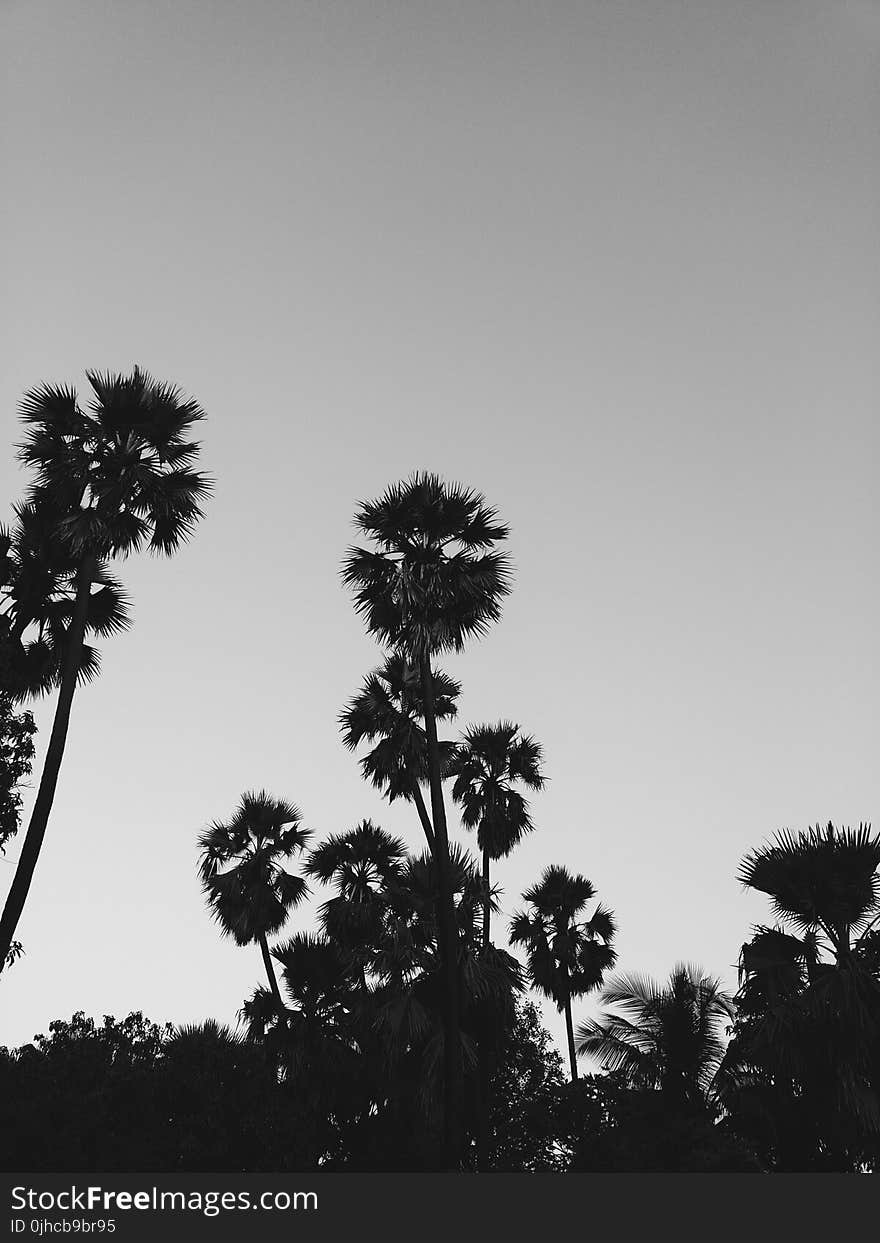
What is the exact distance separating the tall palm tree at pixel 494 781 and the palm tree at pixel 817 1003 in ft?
36.5

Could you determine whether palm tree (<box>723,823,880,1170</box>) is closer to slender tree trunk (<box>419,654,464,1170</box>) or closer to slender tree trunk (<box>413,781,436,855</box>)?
Answer: slender tree trunk (<box>419,654,464,1170</box>)

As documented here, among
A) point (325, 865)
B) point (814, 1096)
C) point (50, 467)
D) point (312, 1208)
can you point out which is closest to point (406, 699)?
point (325, 865)

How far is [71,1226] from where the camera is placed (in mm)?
8594

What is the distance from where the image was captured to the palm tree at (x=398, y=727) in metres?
23.6

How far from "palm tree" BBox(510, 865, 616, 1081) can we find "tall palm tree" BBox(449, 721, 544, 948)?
643 centimetres

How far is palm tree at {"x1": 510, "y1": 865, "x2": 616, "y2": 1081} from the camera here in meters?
32.4

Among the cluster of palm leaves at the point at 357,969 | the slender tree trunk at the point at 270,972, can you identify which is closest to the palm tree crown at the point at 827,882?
the cluster of palm leaves at the point at 357,969

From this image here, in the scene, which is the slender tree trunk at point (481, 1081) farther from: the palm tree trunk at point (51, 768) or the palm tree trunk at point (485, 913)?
the palm tree trunk at point (51, 768)

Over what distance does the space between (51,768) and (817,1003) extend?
11.2 meters

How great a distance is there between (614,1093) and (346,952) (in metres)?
7.00

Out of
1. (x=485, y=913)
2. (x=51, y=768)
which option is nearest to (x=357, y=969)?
(x=485, y=913)

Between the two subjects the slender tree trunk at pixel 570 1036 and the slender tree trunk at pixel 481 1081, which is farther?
the slender tree trunk at pixel 570 1036

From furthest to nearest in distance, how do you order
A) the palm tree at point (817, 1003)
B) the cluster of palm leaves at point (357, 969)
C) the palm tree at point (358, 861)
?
the palm tree at point (358, 861)
the cluster of palm leaves at point (357, 969)
the palm tree at point (817, 1003)

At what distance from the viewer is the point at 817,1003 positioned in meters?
14.3
